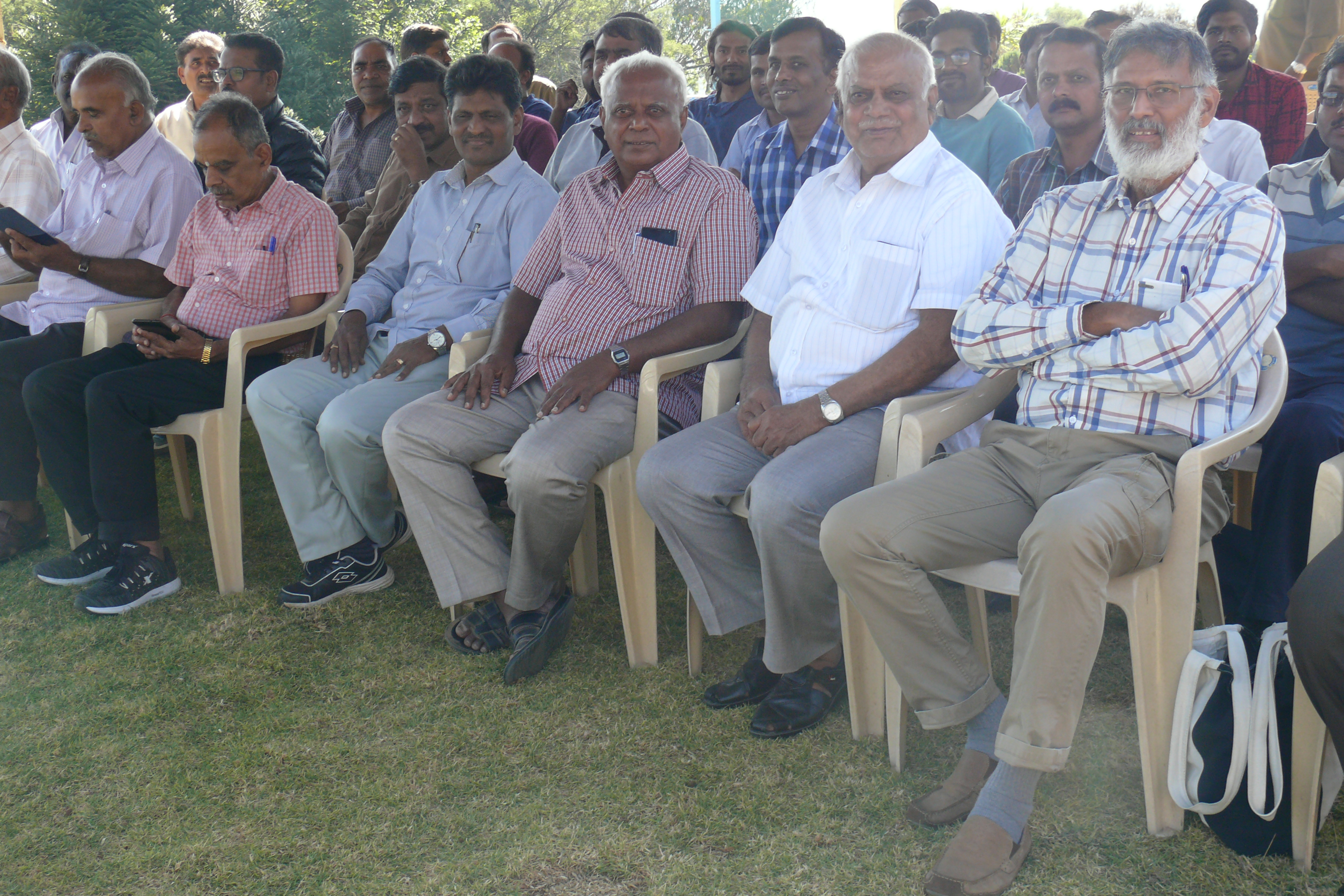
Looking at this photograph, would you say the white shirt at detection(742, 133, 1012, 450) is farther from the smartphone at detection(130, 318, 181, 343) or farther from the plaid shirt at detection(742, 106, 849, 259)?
the smartphone at detection(130, 318, 181, 343)

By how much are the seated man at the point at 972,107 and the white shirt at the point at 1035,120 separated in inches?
9.0

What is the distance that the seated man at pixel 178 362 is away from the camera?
135 inches

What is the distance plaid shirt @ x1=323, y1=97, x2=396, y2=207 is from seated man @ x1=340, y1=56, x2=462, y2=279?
651 mm

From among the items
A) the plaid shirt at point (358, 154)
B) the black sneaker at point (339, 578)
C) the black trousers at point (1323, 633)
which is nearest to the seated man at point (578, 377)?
the black sneaker at point (339, 578)

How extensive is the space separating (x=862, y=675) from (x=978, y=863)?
1.96 feet

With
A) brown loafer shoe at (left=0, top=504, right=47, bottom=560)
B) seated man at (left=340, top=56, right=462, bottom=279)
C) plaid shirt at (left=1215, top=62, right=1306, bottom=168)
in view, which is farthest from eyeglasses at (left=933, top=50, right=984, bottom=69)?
brown loafer shoe at (left=0, top=504, right=47, bottom=560)

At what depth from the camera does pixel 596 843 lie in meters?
2.13

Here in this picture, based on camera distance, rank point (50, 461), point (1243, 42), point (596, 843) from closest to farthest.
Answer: point (596, 843) < point (50, 461) < point (1243, 42)

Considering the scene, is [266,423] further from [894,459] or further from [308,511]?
[894,459]

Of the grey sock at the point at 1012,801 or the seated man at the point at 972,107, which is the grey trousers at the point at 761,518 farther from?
the seated man at the point at 972,107

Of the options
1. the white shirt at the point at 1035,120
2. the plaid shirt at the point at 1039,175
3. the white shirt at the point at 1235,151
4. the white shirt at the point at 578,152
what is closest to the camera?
the plaid shirt at the point at 1039,175

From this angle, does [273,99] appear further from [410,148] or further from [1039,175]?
[1039,175]

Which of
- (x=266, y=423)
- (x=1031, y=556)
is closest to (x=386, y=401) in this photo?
(x=266, y=423)

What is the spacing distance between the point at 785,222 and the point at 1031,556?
1310mm
